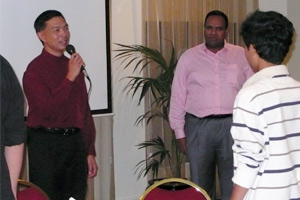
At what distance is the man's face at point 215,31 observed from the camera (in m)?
3.64

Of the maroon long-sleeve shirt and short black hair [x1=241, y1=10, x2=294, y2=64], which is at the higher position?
short black hair [x1=241, y1=10, x2=294, y2=64]

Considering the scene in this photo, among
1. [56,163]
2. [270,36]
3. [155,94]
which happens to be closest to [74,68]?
[56,163]

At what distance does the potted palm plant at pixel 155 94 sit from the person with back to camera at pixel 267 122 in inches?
94.4

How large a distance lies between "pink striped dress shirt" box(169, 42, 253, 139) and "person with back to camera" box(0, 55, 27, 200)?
2.01 metres

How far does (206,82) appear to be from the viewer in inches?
142

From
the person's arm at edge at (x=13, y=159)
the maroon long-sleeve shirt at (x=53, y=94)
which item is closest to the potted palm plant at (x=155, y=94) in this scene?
the maroon long-sleeve shirt at (x=53, y=94)

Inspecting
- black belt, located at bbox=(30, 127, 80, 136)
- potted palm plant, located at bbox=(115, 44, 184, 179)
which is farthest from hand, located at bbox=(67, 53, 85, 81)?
potted palm plant, located at bbox=(115, 44, 184, 179)

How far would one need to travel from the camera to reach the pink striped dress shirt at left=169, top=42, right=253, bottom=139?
359 cm

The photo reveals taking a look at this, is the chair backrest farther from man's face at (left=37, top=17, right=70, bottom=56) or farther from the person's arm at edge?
man's face at (left=37, top=17, right=70, bottom=56)

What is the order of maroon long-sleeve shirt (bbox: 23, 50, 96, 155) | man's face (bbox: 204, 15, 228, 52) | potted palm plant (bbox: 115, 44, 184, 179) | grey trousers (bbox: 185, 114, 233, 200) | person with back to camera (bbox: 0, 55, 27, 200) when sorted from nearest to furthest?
person with back to camera (bbox: 0, 55, 27, 200), maroon long-sleeve shirt (bbox: 23, 50, 96, 155), grey trousers (bbox: 185, 114, 233, 200), man's face (bbox: 204, 15, 228, 52), potted palm plant (bbox: 115, 44, 184, 179)

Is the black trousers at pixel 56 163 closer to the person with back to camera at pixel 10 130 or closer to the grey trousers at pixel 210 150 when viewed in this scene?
the grey trousers at pixel 210 150

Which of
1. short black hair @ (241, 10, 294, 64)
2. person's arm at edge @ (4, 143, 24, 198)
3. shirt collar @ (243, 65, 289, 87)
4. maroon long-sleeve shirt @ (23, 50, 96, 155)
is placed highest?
short black hair @ (241, 10, 294, 64)

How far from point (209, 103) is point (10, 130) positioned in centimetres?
207

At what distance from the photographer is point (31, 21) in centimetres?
354
